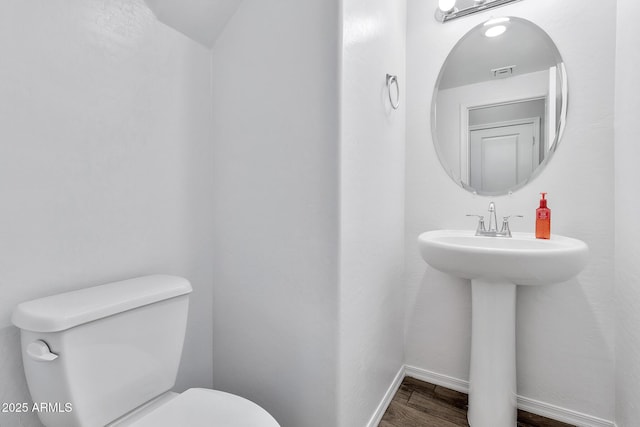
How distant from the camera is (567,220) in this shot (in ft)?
4.41

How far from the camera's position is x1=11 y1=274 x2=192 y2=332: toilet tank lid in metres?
0.71

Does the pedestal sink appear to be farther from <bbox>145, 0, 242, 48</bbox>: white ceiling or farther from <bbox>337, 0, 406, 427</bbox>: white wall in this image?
<bbox>145, 0, 242, 48</bbox>: white ceiling

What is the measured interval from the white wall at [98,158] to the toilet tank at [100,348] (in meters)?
0.11

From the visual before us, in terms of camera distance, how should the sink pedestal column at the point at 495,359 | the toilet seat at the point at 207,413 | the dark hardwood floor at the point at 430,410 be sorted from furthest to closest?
1. the dark hardwood floor at the point at 430,410
2. the sink pedestal column at the point at 495,359
3. the toilet seat at the point at 207,413

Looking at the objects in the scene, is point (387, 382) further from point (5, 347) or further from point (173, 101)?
point (173, 101)

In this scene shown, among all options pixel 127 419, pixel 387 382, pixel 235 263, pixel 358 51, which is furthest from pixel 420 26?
A: pixel 127 419

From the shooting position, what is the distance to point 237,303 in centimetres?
125

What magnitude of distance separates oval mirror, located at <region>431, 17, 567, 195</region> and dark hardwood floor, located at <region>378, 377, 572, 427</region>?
1043 millimetres

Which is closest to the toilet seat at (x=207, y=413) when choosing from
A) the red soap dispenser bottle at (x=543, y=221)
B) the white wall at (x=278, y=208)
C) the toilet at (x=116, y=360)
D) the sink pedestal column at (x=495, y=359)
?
the toilet at (x=116, y=360)

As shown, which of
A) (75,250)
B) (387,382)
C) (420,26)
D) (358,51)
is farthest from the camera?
(420,26)

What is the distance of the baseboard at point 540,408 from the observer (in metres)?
1.32

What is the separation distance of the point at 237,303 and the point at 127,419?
0.50 metres

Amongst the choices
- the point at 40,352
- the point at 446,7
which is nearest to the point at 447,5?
the point at 446,7

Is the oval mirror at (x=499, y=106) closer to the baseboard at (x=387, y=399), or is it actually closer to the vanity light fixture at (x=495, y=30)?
the vanity light fixture at (x=495, y=30)
